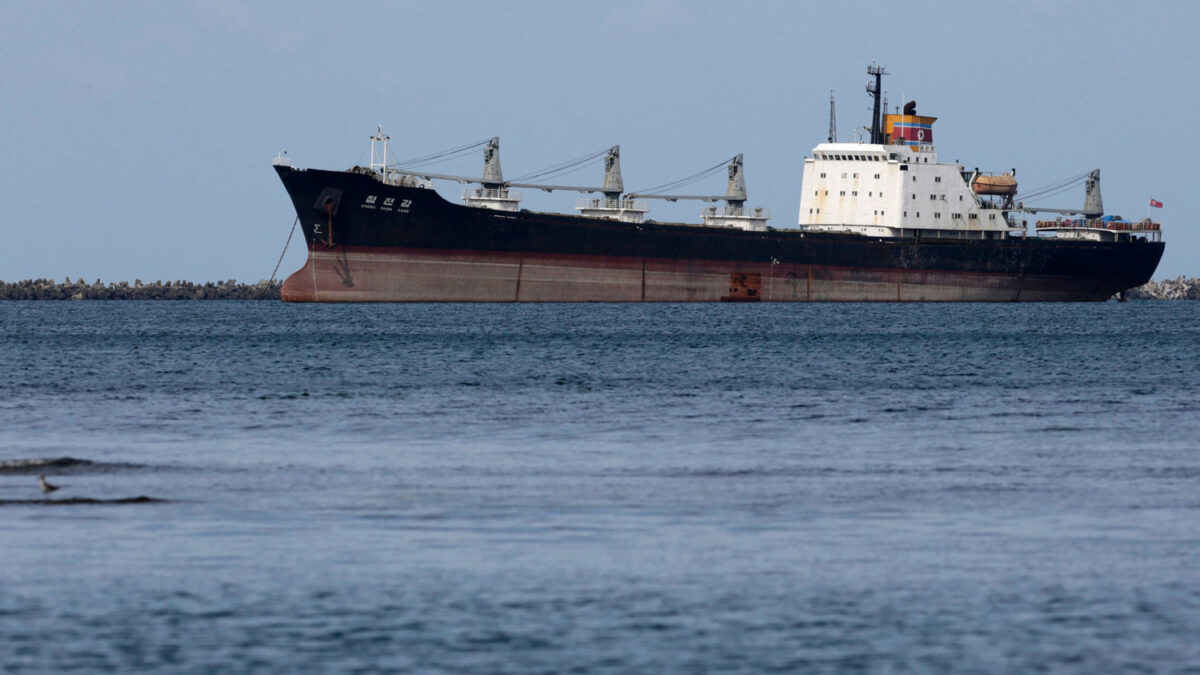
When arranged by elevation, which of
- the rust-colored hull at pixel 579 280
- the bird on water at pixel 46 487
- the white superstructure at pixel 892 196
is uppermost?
the white superstructure at pixel 892 196

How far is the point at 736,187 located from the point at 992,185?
19415 mm

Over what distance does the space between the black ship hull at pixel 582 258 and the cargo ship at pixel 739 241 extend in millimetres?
93

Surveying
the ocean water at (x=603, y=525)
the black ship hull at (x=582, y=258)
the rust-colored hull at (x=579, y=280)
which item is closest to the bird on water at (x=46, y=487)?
the ocean water at (x=603, y=525)

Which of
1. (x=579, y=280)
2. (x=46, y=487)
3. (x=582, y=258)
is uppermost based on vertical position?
(x=582, y=258)

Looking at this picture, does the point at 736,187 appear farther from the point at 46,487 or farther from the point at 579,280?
the point at 46,487

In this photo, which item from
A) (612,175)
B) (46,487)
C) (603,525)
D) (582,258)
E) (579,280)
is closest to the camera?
(603,525)

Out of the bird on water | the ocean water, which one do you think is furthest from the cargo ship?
the bird on water

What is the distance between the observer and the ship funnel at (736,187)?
10231 cm

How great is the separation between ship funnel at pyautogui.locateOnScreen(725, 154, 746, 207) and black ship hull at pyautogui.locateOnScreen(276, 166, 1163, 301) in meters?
5.49

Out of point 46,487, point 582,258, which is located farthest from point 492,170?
point 46,487

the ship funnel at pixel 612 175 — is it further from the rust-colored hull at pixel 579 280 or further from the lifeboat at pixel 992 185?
the lifeboat at pixel 992 185

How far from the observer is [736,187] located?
103 meters

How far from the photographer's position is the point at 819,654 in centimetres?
1209

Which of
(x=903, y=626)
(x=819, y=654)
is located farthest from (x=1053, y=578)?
(x=819, y=654)
